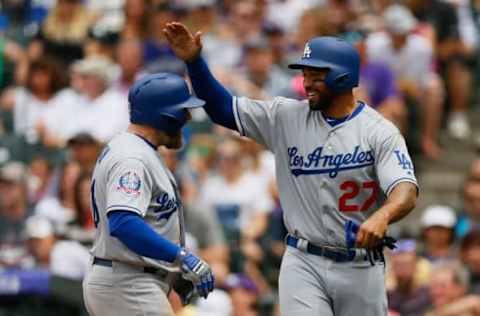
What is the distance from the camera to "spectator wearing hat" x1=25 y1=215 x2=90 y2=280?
11258 millimetres

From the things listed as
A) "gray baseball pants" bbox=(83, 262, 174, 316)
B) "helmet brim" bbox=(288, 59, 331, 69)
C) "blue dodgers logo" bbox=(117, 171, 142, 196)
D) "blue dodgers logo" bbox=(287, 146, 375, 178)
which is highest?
"helmet brim" bbox=(288, 59, 331, 69)

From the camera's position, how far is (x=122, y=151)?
7426mm

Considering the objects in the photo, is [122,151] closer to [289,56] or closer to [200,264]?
[200,264]

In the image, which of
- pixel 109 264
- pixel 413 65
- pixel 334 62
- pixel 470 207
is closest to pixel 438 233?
pixel 470 207

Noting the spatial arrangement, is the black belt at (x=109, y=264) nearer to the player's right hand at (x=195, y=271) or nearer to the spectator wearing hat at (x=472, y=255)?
the player's right hand at (x=195, y=271)

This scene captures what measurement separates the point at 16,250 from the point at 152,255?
4977 millimetres

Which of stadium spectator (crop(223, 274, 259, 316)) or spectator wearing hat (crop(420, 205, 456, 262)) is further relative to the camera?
spectator wearing hat (crop(420, 205, 456, 262))

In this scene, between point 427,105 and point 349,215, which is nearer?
point 349,215

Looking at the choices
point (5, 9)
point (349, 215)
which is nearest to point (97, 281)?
point (349, 215)

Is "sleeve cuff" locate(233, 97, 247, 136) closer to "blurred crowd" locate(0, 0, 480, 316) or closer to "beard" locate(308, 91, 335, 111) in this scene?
"beard" locate(308, 91, 335, 111)

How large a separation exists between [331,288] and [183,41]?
1554mm

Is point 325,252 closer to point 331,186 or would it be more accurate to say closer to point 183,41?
point 331,186

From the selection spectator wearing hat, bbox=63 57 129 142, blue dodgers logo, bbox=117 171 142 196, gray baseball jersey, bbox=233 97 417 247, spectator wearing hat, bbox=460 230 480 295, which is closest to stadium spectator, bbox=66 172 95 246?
spectator wearing hat, bbox=63 57 129 142

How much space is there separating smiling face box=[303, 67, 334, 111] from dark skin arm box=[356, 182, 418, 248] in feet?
2.22
